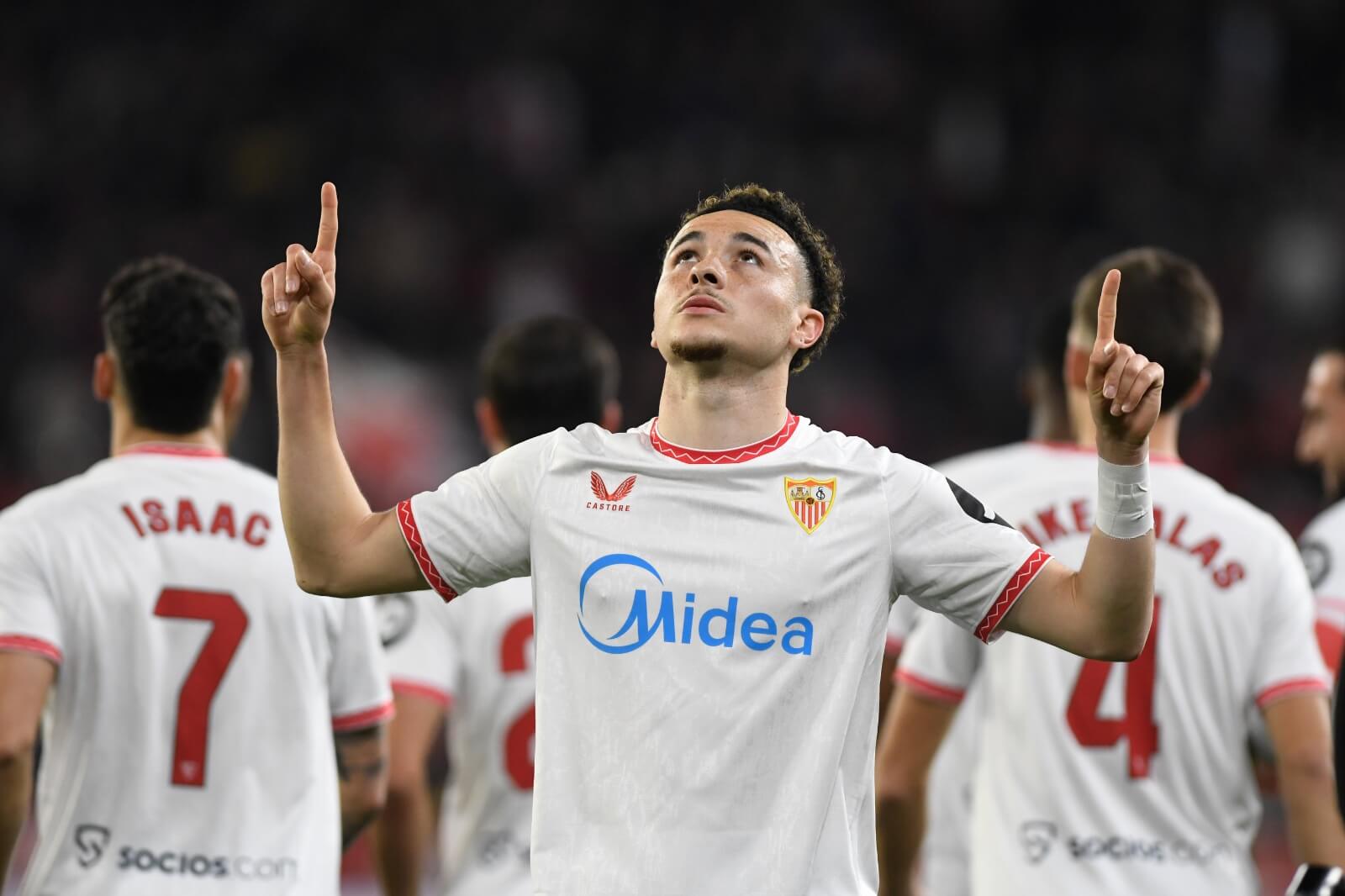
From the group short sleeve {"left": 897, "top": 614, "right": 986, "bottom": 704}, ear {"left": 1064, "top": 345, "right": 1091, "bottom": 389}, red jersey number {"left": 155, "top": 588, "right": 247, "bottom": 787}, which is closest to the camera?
red jersey number {"left": 155, "top": 588, "right": 247, "bottom": 787}

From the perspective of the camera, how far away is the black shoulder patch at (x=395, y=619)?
5.14 m

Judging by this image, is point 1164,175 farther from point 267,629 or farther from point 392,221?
point 267,629

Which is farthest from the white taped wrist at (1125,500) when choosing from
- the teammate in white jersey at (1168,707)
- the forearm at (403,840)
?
the forearm at (403,840)

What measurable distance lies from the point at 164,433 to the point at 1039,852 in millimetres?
2417

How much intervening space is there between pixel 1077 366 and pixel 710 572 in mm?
1983

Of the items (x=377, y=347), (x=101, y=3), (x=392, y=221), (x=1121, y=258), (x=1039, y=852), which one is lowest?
(x=1039, y=852)

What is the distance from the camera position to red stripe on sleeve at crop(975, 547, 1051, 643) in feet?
10.4

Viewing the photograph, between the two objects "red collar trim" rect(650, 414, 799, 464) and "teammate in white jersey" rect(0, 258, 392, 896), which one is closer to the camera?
"red collar trim" rect(650, 414, 799, 464)

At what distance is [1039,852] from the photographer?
452 centimetres

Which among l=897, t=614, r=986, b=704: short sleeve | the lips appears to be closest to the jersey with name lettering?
l=897, t=614, r=986, b=704: short sleeve

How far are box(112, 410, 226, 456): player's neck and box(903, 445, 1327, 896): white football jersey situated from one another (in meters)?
2.11

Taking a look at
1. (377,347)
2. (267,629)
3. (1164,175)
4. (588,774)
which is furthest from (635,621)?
(1164,175)

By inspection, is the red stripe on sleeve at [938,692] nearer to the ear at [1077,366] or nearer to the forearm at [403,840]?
the ear at [1077,366]

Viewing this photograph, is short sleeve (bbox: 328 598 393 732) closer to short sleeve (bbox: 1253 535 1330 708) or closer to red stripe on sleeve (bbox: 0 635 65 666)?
red stripe on sleeve (bbox: 0 635 65 666)
